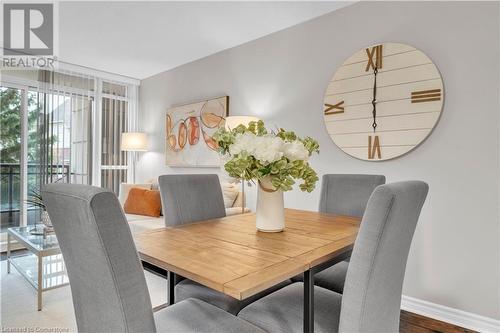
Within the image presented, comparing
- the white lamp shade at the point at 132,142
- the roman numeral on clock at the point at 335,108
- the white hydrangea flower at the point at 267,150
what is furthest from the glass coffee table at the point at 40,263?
the roman numeral on clock at the point at 335,108

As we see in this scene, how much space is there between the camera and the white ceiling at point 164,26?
263cm

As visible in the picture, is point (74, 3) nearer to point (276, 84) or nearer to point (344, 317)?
point (276, 84)

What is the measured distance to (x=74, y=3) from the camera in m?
2.58

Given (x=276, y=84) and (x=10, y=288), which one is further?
(x=276, y=84)

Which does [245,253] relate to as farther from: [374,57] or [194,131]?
[194,131]

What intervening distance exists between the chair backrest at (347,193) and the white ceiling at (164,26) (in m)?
1.58

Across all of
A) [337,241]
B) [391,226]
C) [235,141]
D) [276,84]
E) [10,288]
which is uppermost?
[276,84]

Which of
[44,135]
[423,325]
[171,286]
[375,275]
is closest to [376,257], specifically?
[375,275]

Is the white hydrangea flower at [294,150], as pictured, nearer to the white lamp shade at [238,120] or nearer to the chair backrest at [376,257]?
the chair backrest at [376,257]

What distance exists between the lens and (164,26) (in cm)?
299

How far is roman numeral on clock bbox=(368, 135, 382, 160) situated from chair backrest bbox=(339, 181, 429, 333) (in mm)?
1427

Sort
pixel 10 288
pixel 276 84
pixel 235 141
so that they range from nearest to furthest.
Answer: pixel 235 141, pixel 10 288, pixel 276 84

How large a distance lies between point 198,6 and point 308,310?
2562 mm

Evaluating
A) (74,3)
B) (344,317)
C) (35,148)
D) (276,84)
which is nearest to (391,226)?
(344,317)
